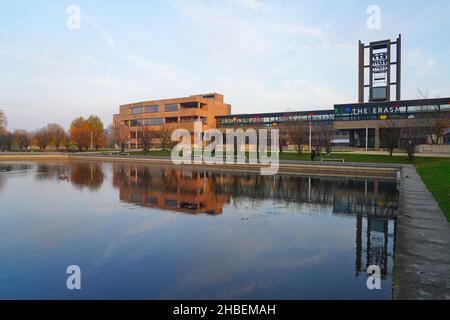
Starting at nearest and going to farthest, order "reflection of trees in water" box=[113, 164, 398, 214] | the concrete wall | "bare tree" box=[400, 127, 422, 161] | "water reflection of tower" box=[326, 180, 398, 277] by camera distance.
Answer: "water reflection of tower" box=[326, 180, 398, 277]
"reflection of trees in water" box=[113, 164, 398, 214]
"bare tree" box=[400, 127, 422, 161]
the concrete wall

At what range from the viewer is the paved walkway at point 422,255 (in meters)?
4.96

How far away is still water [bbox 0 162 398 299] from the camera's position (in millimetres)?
6391

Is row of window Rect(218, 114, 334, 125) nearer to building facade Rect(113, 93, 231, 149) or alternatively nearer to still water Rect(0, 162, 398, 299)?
building facade Rect(113, 93, 231, 149)

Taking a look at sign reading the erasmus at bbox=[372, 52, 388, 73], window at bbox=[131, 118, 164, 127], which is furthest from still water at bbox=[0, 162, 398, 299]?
window at bbox=[131, 118, 164, 127]

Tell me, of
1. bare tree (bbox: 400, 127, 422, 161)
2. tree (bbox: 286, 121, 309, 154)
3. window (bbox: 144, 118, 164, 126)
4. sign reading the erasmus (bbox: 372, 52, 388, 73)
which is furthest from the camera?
window (bbox: 144, 118, 164, 126)

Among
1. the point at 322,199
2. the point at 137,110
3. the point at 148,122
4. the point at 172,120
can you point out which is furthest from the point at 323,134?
the point at 137,110

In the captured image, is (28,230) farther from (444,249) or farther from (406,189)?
(406,189)

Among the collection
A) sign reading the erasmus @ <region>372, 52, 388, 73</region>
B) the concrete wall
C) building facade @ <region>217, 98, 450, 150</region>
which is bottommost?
the concrete wall

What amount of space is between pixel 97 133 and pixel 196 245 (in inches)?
3555

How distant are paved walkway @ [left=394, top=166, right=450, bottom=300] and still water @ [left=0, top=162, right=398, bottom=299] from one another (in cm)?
67

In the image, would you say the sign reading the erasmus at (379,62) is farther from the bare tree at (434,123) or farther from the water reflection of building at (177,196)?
the water reflection of building at (177,196)

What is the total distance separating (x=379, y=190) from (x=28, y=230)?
18274 mm
